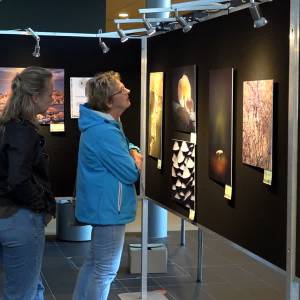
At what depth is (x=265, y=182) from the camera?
8.95ft

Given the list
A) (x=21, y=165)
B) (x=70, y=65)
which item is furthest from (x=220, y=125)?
(x=70, y=65)

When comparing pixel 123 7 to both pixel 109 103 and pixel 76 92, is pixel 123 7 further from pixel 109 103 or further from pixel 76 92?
pixel 109 103

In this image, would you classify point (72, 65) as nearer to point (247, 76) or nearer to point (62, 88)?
point (62, 88)

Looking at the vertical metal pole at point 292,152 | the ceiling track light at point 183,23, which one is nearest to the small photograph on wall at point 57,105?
the ceiling track light at point 183,23

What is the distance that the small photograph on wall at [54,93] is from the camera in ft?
16.1

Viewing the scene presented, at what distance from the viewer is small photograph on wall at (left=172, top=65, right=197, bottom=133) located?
12.1ft

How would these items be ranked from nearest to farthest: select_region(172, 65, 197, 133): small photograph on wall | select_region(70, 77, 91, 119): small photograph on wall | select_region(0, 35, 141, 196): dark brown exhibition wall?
select_region(172, 65, 197, 133): small photograph on wall → select_region(0, 35, 141, 196): dark brown exhibition wall → select_region(70, 77, 91, 119): small photograph on wall

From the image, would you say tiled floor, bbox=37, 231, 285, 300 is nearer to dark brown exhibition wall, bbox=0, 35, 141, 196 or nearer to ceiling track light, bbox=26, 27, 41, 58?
dark brown exhibition wall, bbox=0, 35, 141, 196

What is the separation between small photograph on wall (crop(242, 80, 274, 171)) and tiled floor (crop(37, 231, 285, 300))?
89.3 inches

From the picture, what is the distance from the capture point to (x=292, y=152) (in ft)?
8.08

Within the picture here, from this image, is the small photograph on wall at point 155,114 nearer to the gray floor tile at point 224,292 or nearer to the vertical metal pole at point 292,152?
the gray floor tile at point 224,292

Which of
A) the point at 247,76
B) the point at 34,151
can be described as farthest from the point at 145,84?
the point at 34,151

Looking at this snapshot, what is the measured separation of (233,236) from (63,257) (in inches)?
129

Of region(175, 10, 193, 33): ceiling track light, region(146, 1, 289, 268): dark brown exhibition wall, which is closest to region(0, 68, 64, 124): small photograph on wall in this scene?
region(146, 1, 289, 268): dark brown exhibition wall
